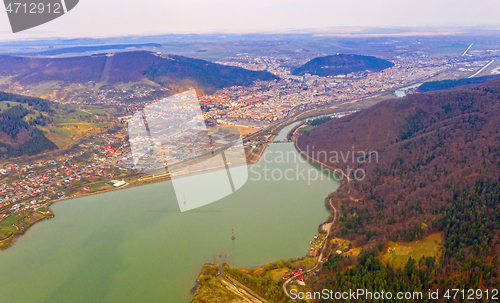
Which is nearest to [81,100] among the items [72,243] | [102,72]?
[102,72]

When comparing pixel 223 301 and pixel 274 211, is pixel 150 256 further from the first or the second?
pixel 274 211

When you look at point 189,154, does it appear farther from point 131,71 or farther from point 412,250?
point 131,71

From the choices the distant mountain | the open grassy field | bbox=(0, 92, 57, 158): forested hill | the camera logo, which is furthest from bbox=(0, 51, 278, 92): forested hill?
the open grassy field

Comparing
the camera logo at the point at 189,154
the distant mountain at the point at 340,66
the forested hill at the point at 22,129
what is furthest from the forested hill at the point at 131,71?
the forested hill at the point at 22,129

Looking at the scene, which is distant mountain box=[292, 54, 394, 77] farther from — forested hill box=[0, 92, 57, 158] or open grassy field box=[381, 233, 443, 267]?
open grassy field box=[381, 233, 443, 267]

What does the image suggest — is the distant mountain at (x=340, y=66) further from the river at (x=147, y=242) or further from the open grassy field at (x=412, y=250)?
the open grassy field at (x=412, y=250)
